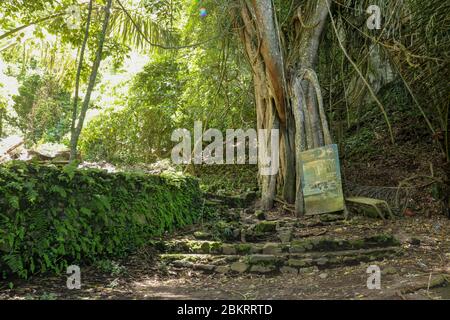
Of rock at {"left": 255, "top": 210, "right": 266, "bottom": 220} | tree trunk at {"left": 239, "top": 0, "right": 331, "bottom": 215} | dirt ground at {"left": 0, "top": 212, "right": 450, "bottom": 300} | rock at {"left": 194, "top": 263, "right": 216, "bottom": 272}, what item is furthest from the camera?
tree trunk at {"left": 239, "top": 0, "right": 331, "bottom": 215}

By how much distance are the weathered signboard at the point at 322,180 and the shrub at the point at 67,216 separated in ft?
9.32

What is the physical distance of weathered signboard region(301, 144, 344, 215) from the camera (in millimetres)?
7547

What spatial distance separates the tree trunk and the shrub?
322 cm

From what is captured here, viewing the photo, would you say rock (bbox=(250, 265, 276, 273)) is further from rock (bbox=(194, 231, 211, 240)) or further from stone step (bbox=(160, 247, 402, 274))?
rock (bbox=(194, 231, 211, 240))

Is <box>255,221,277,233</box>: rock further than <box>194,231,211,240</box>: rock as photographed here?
Yes

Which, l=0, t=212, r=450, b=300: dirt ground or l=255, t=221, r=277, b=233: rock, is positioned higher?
l=255, t=221, r=277, b=233: rock

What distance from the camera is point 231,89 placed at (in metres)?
12.0

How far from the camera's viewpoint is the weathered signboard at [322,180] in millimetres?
7547

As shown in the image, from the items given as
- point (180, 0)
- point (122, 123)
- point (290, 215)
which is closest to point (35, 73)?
point (122, 123)

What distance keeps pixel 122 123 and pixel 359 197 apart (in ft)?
25.8

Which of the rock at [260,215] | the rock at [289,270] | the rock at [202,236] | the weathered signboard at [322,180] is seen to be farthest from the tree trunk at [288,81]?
the rock at [289,270]

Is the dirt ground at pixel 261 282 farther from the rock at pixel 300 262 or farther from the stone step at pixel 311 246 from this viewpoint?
the stone step at pixel 311 246

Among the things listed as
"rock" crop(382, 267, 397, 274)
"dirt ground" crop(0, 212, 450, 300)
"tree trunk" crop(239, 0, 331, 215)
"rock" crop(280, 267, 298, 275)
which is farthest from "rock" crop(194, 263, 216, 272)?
"tree trunk" crop(239, 0, 331, 215)
